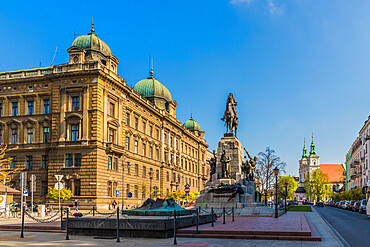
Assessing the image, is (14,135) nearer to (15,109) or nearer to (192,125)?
(15,109)

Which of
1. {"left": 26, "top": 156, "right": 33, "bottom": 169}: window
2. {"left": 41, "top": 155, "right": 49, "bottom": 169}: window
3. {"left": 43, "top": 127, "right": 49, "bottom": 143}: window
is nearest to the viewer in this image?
{"left": 41, "top": 155, "right": 49, "bottom": 169}: window

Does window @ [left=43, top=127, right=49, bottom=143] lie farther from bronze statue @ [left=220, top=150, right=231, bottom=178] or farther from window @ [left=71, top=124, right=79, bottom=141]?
bronze statue @ [left=220, top=150, right=231, bottom=178]

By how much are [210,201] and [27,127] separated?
32966 millimetres

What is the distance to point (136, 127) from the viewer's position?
6506cm

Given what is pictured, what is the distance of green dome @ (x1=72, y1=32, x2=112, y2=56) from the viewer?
2245 inches

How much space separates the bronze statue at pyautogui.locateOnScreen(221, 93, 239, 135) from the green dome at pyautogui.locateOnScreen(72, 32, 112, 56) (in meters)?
28.3

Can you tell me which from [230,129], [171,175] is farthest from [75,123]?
[171,175]

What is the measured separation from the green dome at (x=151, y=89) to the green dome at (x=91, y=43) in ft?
84.6

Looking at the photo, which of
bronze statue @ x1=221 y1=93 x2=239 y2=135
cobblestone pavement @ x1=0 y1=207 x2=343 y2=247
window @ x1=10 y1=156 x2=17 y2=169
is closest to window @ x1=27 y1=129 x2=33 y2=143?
window @ x1=10 y1=156 x2=17 y2=169

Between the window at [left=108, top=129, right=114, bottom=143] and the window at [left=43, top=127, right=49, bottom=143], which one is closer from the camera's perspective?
the window at [left=43, top=127, right=49, bottom=143]

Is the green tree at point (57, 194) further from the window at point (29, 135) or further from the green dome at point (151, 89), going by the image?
the green dome at point (151, 89)

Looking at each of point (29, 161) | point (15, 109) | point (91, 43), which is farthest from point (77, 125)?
point (91, 43)

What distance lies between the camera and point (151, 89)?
84.6 metres

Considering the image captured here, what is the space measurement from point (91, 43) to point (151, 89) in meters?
28.5
